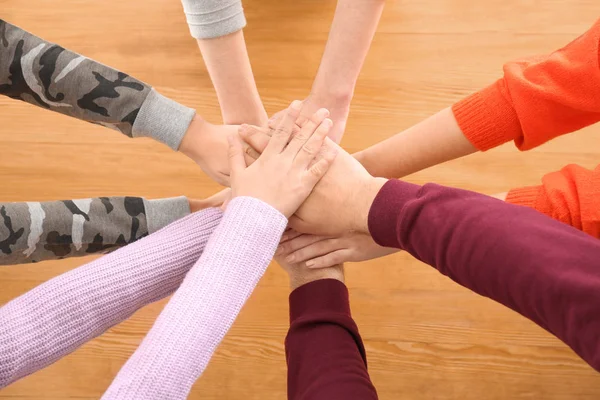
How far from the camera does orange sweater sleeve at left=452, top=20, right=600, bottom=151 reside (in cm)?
74

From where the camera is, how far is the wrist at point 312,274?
895 mm

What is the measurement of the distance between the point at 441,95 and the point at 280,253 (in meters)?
0.49

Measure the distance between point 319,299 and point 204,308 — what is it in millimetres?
226

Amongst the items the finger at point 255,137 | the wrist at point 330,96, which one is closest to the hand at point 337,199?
the finger at point 255,137

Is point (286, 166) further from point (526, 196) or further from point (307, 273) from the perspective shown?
point (526, 196)

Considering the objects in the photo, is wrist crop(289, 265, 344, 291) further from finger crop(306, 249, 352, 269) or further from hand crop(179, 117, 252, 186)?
hand crop(179, 117, 252, 186)

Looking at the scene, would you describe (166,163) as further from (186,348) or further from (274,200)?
(186,348)

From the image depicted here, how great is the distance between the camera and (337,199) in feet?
2.66

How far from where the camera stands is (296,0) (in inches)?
48.5

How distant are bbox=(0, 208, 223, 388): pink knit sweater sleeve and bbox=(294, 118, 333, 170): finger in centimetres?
15

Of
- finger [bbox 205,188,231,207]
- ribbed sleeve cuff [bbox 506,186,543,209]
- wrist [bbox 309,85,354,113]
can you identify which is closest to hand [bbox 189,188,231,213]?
finger [bbox 205,188,231,207]

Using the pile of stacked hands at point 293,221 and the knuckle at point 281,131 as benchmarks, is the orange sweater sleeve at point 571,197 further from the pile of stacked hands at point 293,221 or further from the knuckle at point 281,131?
the knuckle at point 281,131

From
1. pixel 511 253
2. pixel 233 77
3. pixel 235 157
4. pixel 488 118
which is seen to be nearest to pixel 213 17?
pixel 233 77

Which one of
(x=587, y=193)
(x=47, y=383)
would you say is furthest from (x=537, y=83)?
(x=47, y=383)
